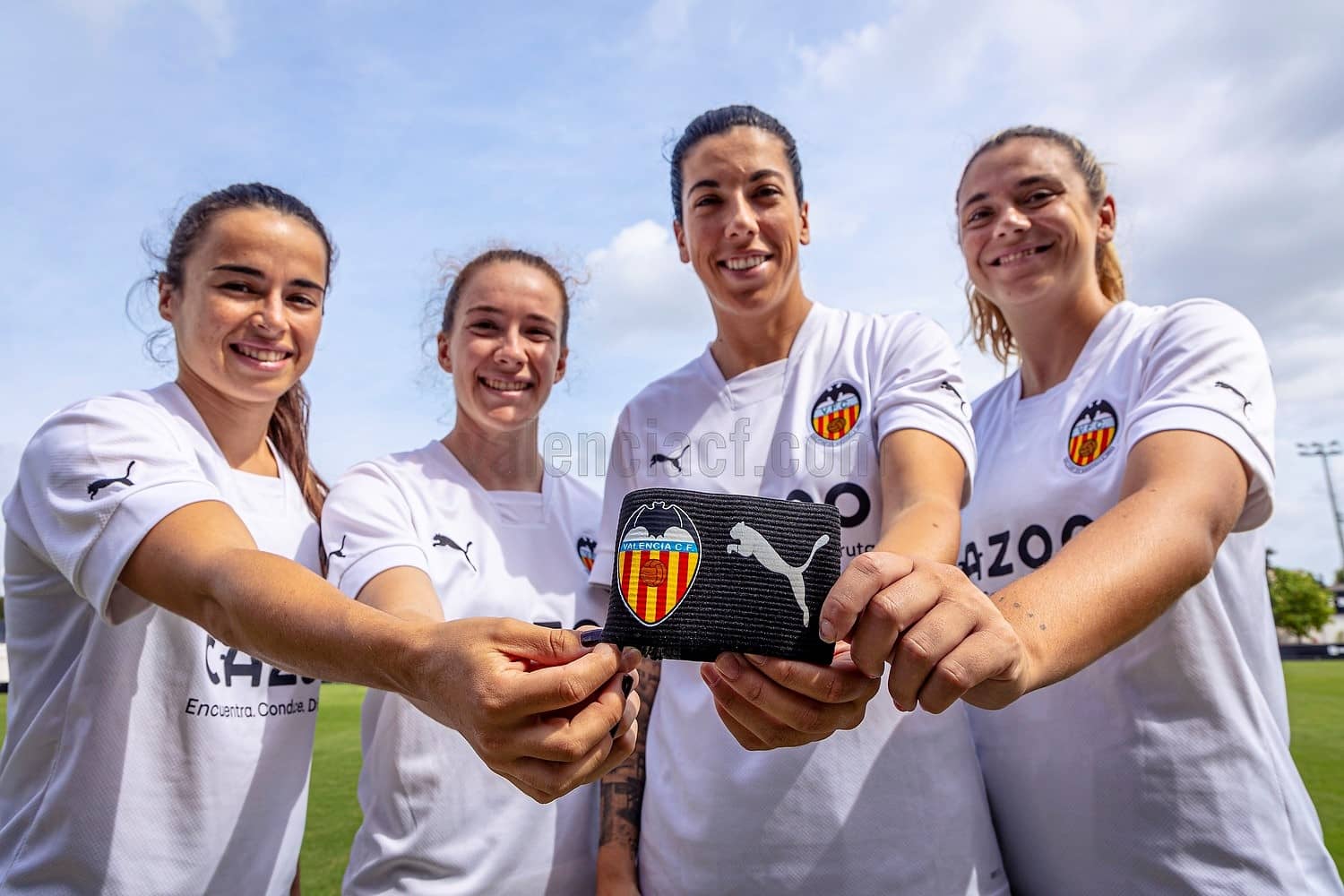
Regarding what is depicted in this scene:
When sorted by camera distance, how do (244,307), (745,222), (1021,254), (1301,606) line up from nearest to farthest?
(745,222)
(244,307)
(1021,254)
(1301,606)

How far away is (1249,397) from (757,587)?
4.39 feet

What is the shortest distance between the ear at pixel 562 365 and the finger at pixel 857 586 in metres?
2.03

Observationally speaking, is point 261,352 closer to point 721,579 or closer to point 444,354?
point 444,354

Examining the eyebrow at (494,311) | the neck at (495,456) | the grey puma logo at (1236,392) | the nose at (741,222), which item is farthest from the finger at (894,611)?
the eyebrow at (494,311)

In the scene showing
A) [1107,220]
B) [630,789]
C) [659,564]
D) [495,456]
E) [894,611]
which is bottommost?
[630,789]

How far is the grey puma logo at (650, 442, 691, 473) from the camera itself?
8.29 feet

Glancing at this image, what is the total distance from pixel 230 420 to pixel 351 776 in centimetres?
894

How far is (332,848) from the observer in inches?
294

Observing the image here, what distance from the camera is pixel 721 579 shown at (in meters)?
1.59

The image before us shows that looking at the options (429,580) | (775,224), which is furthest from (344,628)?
(775,224)

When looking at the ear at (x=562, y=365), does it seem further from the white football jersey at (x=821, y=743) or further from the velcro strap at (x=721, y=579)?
the velcro strap at (x=721, y=579)

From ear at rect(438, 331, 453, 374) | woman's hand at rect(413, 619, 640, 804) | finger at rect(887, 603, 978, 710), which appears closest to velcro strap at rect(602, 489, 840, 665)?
woman's hand at rect(413, 619, 640, 804)

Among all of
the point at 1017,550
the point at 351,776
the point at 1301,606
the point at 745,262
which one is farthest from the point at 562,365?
the point at 1301,606

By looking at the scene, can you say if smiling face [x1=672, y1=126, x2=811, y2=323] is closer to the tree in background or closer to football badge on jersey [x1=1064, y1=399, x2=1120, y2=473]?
football badge on jersey [x1=1064, y1=399, x2=1120, y2=473]
